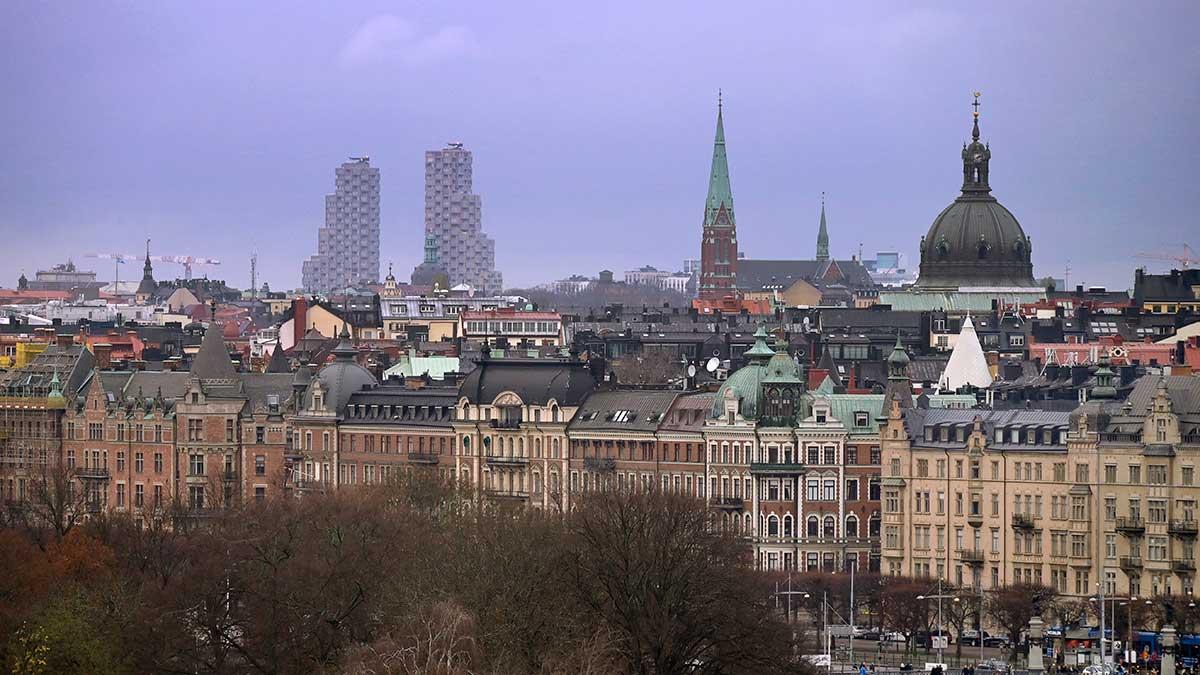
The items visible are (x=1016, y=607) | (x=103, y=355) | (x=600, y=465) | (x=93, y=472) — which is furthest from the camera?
(x=103, y=355)

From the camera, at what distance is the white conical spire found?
152 meters

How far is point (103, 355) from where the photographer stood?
172125 mm

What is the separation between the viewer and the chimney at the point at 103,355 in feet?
548

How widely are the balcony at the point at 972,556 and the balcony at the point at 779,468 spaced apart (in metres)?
8.37

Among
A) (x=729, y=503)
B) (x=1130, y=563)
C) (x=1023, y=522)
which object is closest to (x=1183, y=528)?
(x=1130, y=563)

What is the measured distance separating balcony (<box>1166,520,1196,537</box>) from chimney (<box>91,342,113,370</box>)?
194 ft

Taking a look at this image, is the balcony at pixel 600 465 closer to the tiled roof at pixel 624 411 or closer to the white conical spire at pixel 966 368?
the tiled roof at pixel 624 411

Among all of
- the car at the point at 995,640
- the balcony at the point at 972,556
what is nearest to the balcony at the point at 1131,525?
the car at the point at 995,640

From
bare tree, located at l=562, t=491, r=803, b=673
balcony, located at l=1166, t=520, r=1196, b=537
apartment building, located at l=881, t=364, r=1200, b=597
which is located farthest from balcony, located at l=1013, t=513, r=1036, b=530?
bare tree, located at l=562, t=491, r=803, b=673

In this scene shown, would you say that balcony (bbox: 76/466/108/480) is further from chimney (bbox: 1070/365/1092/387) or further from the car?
the car

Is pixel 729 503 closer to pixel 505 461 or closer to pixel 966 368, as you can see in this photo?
pixel 505 461

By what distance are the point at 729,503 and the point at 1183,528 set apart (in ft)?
60.0

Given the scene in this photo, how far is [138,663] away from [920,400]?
43.4 metres

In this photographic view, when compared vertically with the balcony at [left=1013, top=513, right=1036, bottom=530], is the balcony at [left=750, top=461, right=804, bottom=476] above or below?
above
